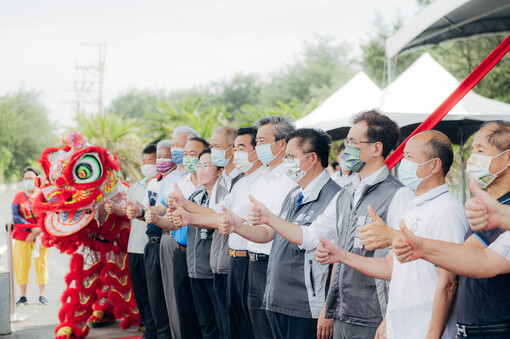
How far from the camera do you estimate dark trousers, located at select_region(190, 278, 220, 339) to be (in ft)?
17.9

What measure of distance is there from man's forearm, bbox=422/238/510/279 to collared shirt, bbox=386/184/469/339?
301 millimetres

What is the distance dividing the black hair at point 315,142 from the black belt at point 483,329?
1.68 m

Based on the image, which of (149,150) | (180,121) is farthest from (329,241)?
(180,121)

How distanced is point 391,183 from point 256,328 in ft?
5.34

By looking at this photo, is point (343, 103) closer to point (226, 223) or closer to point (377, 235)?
point (226, 223)

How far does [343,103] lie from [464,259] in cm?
825

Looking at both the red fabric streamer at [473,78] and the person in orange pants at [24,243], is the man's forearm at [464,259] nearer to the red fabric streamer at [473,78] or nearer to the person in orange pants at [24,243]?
the red fabric streamer at [473,78]

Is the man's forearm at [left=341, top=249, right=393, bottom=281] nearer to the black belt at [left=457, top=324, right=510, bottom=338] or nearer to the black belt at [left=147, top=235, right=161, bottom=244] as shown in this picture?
the black belt at [left=457, top=324, right=510, bottom=338]

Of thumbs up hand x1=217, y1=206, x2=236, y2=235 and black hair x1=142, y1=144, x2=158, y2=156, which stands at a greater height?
black hair x1=142, y1=144, x2=158, y2=156

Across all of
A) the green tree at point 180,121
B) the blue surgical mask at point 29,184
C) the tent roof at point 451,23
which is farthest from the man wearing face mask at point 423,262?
the green tree at point 180,121

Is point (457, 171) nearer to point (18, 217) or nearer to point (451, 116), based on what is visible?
point (451, 116)

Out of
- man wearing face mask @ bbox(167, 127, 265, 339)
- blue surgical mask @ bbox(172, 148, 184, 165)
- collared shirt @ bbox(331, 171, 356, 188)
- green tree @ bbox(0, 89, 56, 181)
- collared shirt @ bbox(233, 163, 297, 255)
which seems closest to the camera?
collared shirt @ bbox(233, 163, 297, 255)

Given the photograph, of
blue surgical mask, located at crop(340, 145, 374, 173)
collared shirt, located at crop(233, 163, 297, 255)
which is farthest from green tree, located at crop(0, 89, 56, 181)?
blue surgical mask, located at crop(340, 145, 374, 173)

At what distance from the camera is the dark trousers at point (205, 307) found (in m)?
5.45
